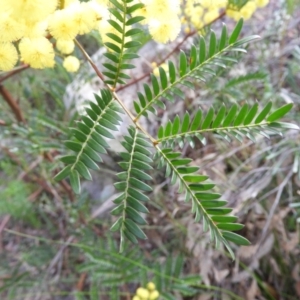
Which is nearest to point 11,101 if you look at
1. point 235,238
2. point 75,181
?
point 75,181

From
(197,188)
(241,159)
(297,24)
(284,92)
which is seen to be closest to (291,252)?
(241,159)

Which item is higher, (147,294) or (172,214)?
(172,214)

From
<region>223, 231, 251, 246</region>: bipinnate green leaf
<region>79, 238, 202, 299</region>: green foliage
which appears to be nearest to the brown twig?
<region>79, 238, 202, 299</region>: green foliage

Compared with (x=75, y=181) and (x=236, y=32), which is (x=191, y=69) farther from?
(x=75, y=181)

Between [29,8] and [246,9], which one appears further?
[246,9]

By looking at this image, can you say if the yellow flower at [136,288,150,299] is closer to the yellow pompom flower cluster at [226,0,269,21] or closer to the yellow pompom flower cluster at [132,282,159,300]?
the yellow pompom flower cluster at [132,282,159,300]

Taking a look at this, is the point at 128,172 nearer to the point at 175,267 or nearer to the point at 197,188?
the point at 197,188
